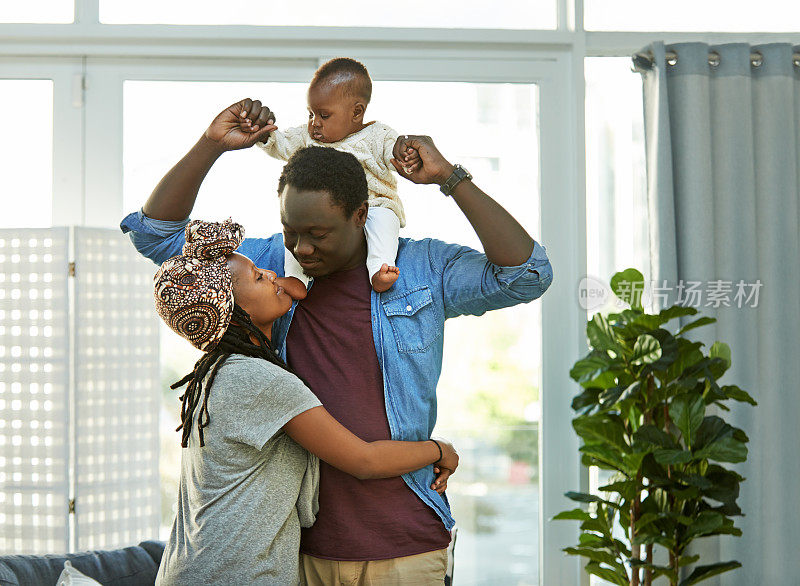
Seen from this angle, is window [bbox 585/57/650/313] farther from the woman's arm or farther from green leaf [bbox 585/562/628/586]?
the woman's arm

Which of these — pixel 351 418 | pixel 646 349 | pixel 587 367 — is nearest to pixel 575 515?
pixel 587 367

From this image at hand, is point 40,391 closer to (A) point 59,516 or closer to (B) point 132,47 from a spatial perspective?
(A) point 59,516

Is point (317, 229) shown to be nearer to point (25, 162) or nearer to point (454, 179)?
point (454, 179)

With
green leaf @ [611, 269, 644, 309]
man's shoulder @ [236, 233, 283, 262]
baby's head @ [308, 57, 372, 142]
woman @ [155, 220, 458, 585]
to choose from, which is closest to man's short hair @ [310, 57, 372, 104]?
baby's head @ [308, 57, 372, 142]

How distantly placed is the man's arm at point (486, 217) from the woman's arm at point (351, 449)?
42cm

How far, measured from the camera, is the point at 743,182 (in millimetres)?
3039

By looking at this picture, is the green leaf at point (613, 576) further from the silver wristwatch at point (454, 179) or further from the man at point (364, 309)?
the silver wristwatch at point (454, 179)

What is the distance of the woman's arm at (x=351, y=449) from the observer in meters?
1.49

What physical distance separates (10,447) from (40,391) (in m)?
0.22

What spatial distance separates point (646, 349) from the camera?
263 centimetres

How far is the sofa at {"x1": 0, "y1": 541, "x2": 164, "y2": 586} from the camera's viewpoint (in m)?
1.79

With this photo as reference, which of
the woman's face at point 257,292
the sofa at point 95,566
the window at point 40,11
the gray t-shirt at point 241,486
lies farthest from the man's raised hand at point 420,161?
the window at point 40,11

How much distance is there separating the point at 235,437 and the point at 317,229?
1.37 ft

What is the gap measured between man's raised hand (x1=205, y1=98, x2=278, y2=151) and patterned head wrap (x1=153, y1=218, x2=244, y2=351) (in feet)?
0.84
